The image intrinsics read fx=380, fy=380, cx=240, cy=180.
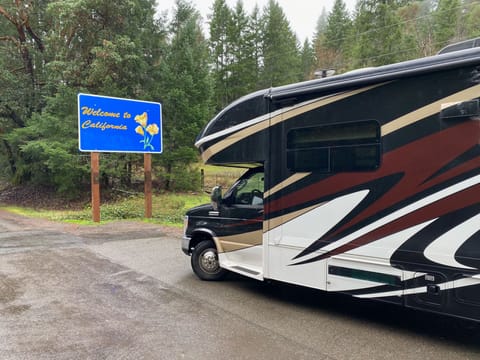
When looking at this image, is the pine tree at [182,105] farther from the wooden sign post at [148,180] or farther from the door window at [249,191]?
the door window at [249,191]

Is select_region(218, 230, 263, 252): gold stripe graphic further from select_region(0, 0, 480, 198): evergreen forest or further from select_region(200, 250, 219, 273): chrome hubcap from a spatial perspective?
select_region(0, 0, 480, 198): evergreen forest

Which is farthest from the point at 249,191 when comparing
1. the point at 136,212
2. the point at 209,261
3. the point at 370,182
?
the point at 136,212

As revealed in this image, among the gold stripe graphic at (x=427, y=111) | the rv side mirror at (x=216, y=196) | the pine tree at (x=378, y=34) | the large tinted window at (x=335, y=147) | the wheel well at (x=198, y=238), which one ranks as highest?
the pine tree at (x=378, y=34)

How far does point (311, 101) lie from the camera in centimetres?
484

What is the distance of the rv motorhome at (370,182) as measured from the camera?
3.78 metres

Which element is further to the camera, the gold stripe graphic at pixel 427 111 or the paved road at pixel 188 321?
the paved road at pixel 188 321

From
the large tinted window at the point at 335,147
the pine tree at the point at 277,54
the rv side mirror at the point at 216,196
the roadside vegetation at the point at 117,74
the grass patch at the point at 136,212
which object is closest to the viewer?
the large tinted window at the point at 335,147

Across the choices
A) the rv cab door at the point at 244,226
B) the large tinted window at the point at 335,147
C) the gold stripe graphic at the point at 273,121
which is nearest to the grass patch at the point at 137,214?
the rv cab door at the point at 244,226

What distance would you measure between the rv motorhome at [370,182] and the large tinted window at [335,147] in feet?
0.04

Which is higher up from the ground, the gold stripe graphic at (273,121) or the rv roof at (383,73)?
the rv roof at (383,73)

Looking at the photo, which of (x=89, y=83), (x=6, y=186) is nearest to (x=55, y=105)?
(x=89, y=83)

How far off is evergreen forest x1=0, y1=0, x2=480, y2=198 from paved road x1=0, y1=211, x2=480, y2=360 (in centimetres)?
1442

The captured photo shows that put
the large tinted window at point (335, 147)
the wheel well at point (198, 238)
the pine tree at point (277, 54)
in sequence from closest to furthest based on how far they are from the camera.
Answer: the large tinted window at point (335, 147), the wheel well at point (198, 238), the pine tree at point (277, 54)

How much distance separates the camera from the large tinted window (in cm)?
437
